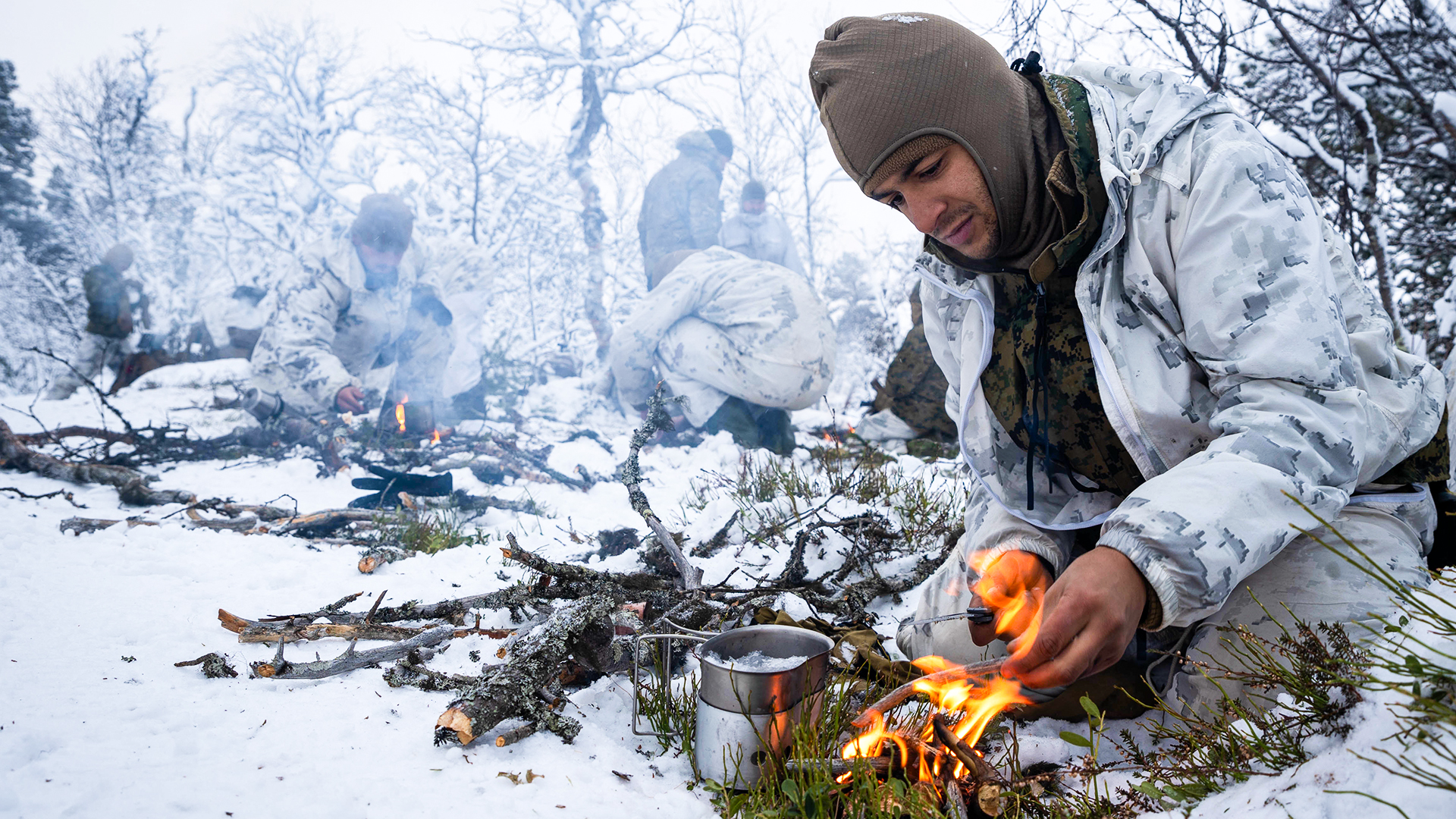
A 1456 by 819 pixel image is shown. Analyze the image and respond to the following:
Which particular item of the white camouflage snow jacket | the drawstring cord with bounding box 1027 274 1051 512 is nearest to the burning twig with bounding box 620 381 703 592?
the white camouflage snow jacket

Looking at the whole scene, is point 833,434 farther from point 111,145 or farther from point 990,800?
point 111,145

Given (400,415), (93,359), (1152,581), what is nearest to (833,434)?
(400,415)

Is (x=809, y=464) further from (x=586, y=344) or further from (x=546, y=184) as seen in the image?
(x=546, y=184)

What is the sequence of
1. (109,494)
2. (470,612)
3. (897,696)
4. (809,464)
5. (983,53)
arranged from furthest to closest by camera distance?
1. (809,464)
2. (109,494)
3. (470,612)
4. (983,53)
5. (897,696)

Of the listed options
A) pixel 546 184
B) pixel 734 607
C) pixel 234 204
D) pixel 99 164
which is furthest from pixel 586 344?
pixel 734 607

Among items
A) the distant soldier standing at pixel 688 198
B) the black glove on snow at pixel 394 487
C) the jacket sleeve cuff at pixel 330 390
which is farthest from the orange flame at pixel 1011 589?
the distant soldier standing at pixel 688 198

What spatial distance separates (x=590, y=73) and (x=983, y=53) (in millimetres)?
15506

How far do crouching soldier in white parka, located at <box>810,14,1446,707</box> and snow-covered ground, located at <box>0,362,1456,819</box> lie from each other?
0.40m

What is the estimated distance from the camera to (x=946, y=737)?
4.22 feet

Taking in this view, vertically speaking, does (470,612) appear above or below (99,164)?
below

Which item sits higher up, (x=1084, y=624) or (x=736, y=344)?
(x=736, y=344)

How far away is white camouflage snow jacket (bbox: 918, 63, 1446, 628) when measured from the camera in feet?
4.38

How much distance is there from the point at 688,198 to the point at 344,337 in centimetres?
481

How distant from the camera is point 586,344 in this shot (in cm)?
1895
